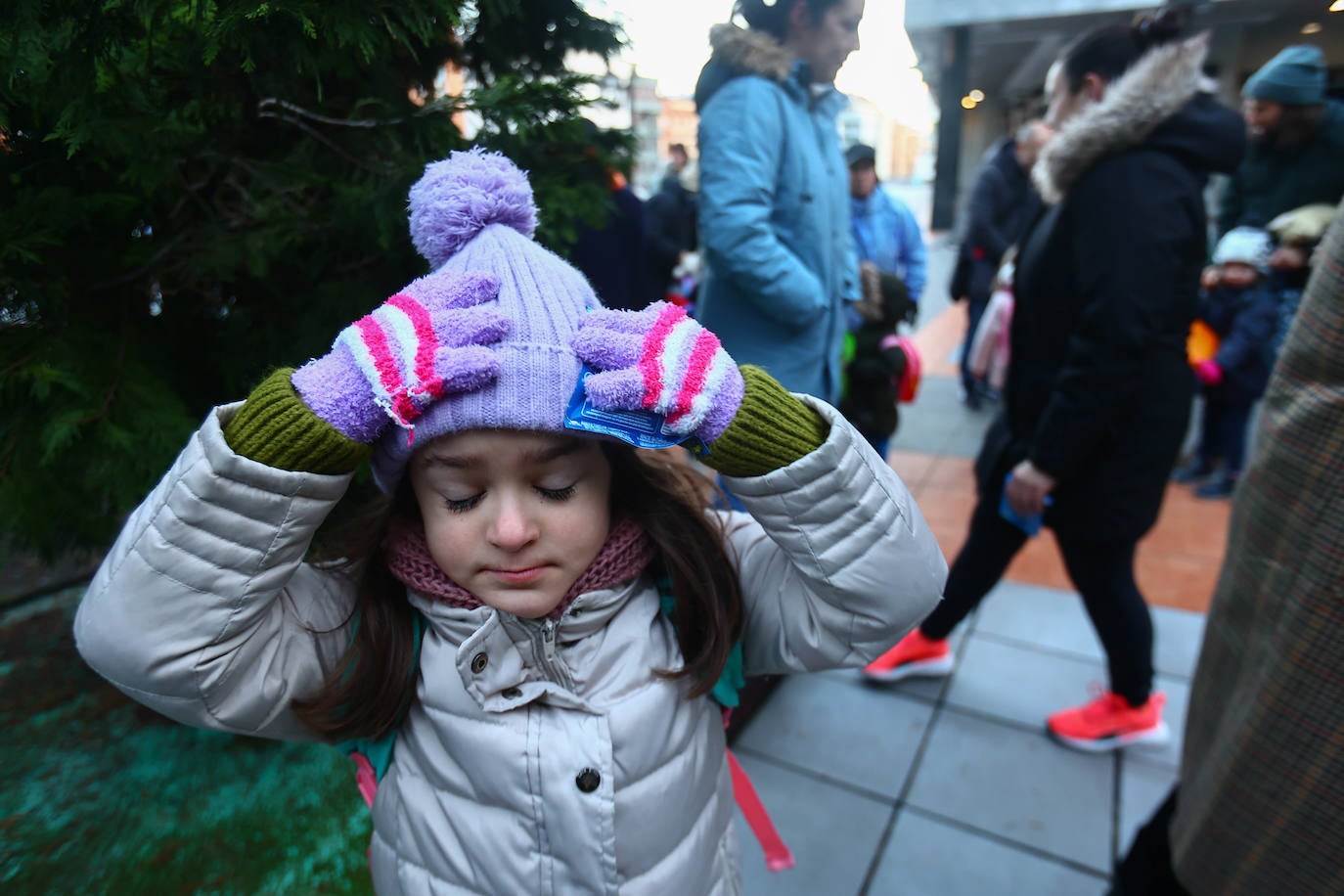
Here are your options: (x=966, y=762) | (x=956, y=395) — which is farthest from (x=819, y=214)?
(x=956, y=395)

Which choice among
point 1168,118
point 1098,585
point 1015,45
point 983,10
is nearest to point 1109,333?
point 1168,118

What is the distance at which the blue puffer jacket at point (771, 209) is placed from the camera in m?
2.26

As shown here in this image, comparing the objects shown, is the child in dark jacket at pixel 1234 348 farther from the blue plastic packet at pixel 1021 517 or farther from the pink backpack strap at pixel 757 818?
the pink backpack strap at pixel 757 818

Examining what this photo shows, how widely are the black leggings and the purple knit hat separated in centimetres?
190

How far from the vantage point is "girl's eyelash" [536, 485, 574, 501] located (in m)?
1.09

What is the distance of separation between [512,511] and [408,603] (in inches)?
13.1

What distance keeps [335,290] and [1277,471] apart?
1.82 metres

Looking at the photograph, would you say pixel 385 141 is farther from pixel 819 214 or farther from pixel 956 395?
pixel 956 395

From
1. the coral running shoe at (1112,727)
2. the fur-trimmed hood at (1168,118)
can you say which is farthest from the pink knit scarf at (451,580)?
the coral running shoe at (1112,727)

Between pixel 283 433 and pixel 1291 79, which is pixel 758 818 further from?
pixel 1291 79

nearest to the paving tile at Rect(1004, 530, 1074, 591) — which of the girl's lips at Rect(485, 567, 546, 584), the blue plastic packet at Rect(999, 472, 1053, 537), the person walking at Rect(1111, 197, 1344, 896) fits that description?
the blue plastic packet at Rect(999, 472, 1053, 537)

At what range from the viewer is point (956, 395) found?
22.6ft

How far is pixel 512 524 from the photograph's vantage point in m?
1.04

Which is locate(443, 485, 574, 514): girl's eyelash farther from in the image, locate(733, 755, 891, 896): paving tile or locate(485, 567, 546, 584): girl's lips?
locate(733, 755, 891, 896): paving tile
